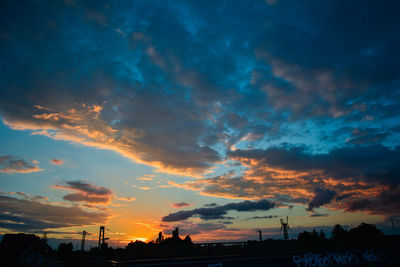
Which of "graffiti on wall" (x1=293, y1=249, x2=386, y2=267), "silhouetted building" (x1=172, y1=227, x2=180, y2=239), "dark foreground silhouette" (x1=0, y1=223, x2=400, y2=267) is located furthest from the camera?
"silhouetted building" (x1=172, y1=227, x2=180, y2=239)

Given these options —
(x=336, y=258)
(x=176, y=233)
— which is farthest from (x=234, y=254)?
(x=176, y=233)

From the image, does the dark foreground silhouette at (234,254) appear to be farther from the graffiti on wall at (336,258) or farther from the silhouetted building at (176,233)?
the silhouetted building at (176,233)

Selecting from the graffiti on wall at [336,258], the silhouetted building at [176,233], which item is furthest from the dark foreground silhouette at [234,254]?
the silhouetted building at [176,233]

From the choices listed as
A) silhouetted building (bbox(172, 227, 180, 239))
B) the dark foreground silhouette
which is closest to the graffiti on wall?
the dark foreground silhouette

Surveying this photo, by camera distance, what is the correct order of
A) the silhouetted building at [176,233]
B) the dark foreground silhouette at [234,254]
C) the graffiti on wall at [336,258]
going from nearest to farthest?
the dark foreground silhouette at [234,254] → the graffiti on wall at [336,258] → the silhouetted building at [176,233]

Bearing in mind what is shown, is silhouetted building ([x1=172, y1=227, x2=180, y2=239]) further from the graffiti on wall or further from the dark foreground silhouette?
the graffiti on wall

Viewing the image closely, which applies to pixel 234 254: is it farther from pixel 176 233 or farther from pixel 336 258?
pixel 176 233

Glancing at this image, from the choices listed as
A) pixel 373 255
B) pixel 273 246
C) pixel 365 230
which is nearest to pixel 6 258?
pixel 273 246

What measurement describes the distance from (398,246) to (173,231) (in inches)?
3686

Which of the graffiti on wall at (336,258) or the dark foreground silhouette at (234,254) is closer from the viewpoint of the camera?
the dark foreground silhouette at (234,254)

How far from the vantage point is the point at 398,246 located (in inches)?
1345

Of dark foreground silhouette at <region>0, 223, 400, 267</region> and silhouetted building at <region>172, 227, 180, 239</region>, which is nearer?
dark foreground silhouette at <region>0, 223, 400, 267</region>

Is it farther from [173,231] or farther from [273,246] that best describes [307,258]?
[173,231]

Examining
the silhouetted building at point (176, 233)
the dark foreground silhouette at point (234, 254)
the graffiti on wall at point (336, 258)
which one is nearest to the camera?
the dark foreground silhouette at point (234, 254)
